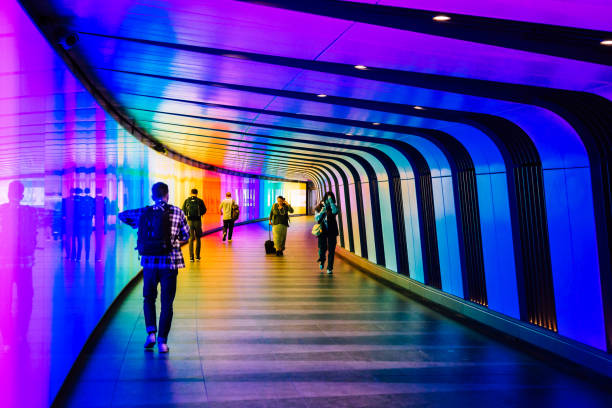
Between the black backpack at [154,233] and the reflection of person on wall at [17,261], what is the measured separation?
9.55 feet

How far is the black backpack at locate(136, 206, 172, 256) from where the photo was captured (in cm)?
696

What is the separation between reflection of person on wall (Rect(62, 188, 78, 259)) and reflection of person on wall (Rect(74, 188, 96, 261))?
17 centimetres

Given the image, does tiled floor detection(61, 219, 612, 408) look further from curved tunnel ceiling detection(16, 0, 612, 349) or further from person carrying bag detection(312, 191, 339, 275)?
person carrying bag detection(312, 191, 339, 275)

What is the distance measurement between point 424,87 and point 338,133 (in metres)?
5.33

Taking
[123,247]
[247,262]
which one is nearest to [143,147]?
[123,247]

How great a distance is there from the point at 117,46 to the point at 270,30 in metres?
1.93

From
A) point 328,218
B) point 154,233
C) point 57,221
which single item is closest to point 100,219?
point 154,233

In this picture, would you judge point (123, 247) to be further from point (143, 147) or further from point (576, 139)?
point (576, 139)

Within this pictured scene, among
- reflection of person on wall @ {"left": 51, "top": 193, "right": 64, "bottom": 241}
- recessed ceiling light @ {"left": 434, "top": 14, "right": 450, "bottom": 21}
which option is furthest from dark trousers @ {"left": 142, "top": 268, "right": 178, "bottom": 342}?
recessed ceiling light @ {"left": 434, "top": 14, "right": 450, "bottom": 21}

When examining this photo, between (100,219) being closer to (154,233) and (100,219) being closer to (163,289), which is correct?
(154,233)

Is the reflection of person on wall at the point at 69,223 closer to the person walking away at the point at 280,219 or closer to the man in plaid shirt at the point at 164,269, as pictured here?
the man in plaid shirt at the point at 164,269

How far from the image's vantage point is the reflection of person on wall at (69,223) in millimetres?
5520

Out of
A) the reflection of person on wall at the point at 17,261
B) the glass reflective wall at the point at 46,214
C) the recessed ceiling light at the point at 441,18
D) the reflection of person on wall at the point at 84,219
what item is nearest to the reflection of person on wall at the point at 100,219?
the glass reflective wall at the point at 46,214

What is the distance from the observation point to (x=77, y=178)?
20.7ft
